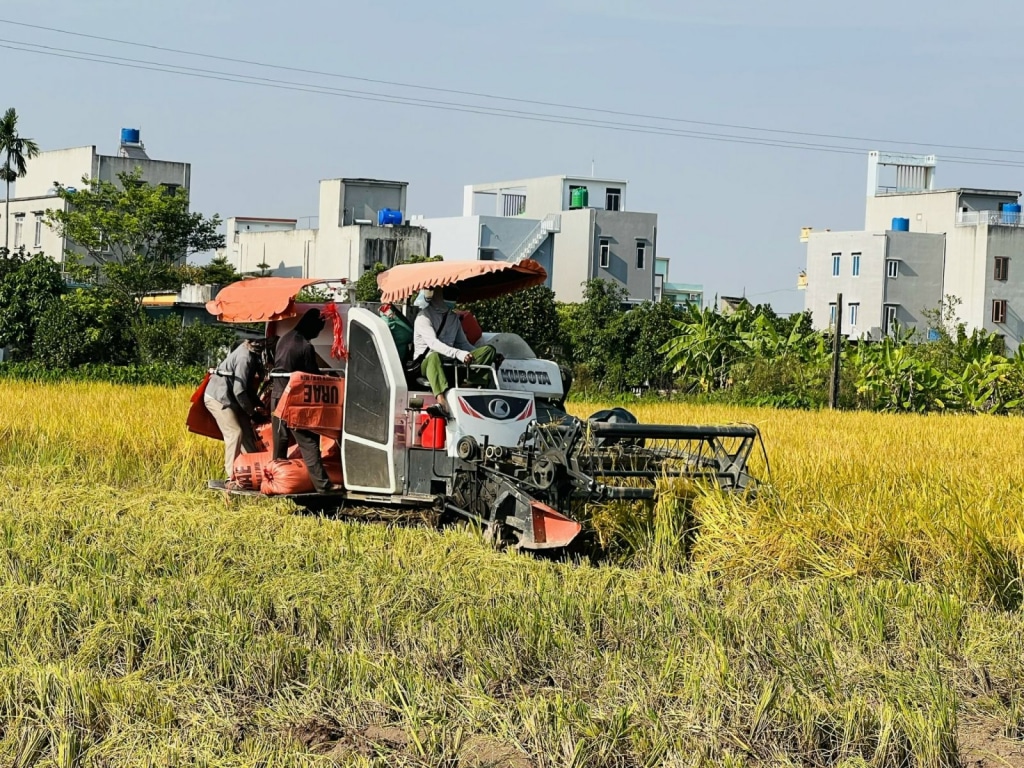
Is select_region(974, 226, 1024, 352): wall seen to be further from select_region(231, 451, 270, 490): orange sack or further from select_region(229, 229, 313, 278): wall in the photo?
select_region(231, 451, 270, 490): orange sack

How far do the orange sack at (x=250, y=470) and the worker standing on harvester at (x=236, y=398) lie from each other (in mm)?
371

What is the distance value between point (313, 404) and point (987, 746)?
685 cm

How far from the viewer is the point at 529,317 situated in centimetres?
5319

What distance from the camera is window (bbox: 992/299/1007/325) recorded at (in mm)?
69125

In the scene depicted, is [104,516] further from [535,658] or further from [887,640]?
[887,640]

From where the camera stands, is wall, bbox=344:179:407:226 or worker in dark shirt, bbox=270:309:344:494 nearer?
worker in dark shirt, bbox=270:309:344:494

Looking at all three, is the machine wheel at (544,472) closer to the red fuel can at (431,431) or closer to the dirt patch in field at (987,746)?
the red fuel can at (431,431)

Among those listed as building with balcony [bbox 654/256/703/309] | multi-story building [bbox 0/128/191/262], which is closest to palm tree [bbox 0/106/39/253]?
multi-story building [bbox 0/128/191/262]

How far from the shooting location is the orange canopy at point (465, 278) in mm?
10969

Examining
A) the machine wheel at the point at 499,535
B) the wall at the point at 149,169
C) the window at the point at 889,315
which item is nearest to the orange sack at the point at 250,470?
the machine wheel at the point at 499,535

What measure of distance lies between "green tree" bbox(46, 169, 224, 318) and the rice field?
37.6 meters

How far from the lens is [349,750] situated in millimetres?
5207

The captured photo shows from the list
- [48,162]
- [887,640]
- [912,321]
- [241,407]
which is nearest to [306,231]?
[48,162]

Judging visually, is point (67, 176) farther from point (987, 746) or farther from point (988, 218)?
point (987, 746)
